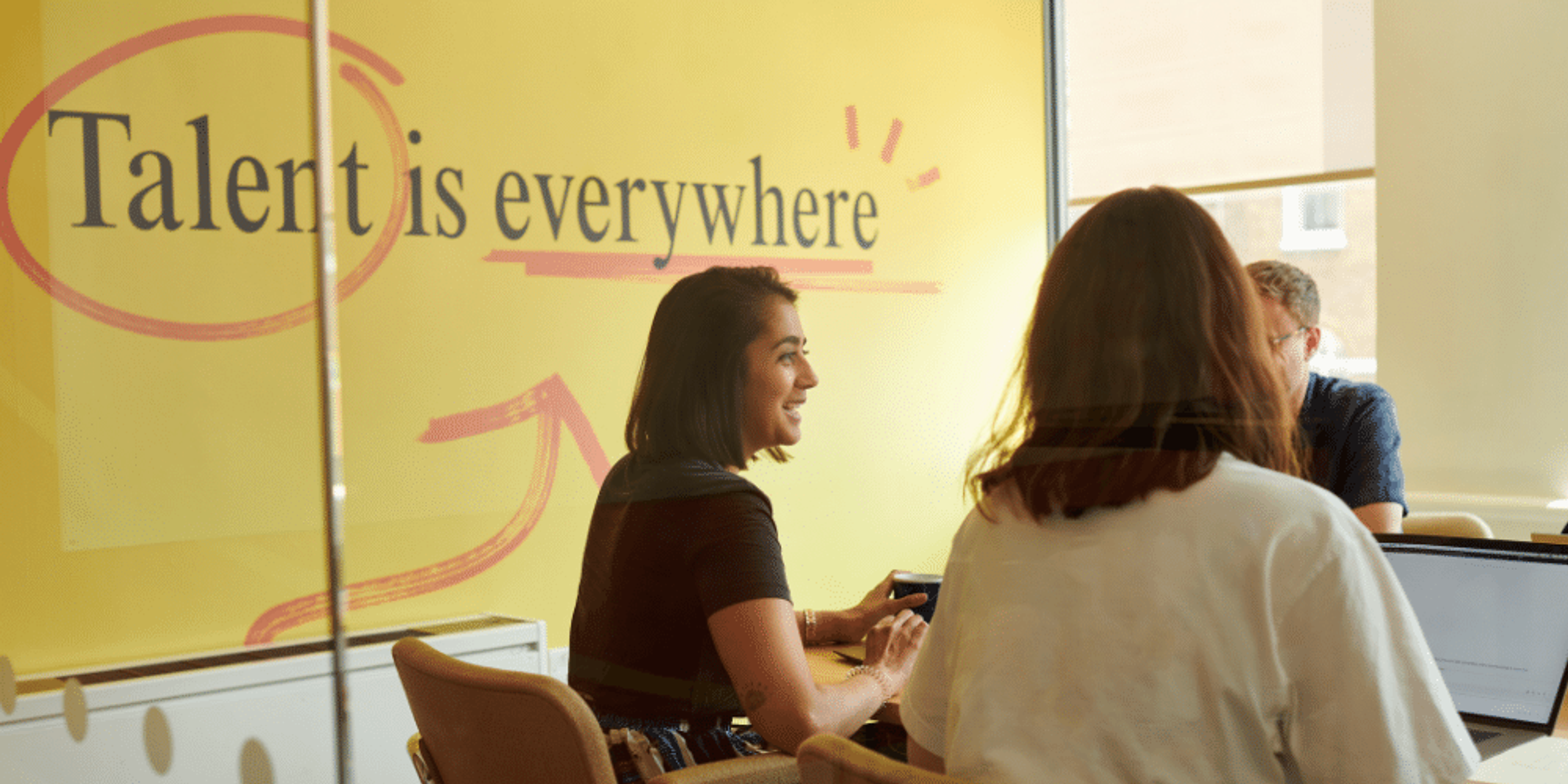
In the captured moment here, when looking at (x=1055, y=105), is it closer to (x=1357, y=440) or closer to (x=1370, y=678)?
(x=1357, y=440)

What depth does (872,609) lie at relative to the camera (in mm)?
2135

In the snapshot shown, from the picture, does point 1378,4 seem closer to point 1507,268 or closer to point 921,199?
point 1507,268

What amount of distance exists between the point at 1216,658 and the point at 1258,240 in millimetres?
645

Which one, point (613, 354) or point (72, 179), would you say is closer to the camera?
point (72, 179)

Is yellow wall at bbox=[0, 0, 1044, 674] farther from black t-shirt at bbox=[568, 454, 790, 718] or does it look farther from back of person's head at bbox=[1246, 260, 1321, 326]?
back of person's head at bbox=[1246, 260, 1321, 326]

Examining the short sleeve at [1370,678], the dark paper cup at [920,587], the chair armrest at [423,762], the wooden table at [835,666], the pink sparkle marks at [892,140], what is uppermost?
the pink sparkle marks at [892,140]

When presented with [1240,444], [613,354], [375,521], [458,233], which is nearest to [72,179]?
[458,233]

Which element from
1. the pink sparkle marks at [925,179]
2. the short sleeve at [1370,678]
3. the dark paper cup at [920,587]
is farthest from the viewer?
the pink sparkle marks at [925,179]

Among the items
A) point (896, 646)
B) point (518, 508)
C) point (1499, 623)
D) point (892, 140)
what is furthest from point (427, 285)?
point (1499, 623)

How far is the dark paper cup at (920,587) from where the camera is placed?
1937 mm

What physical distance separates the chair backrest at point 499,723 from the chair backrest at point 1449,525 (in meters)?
1.05

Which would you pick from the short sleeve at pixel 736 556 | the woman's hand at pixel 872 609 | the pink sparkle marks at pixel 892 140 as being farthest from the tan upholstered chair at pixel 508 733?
the pink sparkle marks at pixel 892 140

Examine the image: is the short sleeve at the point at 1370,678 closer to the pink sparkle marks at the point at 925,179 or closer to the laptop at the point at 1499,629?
the laptop at the point at 1499,629

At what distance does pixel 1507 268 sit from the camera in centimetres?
162
